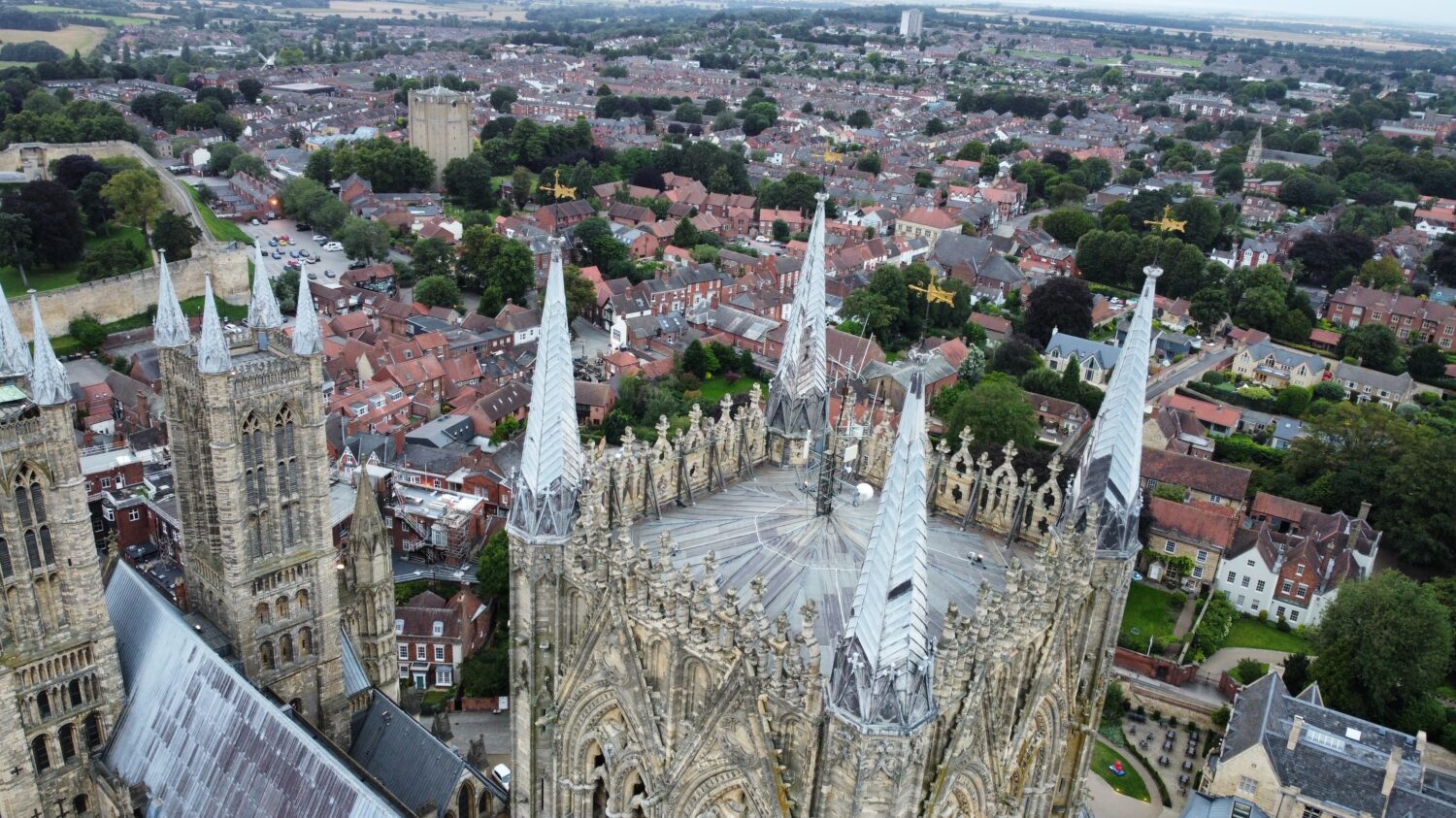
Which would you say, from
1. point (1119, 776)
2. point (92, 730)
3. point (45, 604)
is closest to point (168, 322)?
point (45, 604)

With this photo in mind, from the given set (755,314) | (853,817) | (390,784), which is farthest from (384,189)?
(853,817)

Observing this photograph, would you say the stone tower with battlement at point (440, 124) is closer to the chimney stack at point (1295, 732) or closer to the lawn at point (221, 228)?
the lawn at point (221, 228)

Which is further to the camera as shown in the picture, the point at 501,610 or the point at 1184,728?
the point at 501,610

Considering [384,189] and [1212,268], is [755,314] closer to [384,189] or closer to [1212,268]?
[1212,268]

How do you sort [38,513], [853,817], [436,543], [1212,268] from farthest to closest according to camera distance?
[1212,268], [436,543], [38,513], [853,817]

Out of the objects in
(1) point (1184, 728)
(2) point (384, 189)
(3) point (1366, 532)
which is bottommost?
(1) point (1184, 728)
